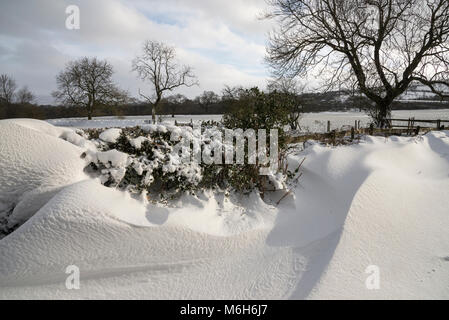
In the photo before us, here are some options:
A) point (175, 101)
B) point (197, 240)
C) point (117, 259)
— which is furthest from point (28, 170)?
point (175, 101)

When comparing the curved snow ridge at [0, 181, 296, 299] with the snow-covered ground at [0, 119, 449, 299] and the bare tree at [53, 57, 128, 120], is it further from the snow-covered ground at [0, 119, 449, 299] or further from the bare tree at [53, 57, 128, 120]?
the bare tree at [53, 57, 128, 120]

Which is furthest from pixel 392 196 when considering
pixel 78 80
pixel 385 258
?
pixel 78 80

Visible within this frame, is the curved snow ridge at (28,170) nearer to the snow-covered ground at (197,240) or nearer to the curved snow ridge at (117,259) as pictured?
the snow-covered ground at (197,240)

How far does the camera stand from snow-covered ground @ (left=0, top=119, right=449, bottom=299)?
8.41ft

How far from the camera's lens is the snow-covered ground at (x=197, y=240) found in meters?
2.56

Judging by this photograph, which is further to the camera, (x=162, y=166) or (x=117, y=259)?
(x=162, y=166)

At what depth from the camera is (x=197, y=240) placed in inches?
123

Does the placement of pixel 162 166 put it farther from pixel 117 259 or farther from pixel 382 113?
pixel 382 113

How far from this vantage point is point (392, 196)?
159 inches

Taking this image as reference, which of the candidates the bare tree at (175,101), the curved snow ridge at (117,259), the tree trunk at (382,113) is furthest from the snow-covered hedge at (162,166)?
the bare tree at (175,101)

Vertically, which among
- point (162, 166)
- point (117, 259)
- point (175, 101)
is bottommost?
point (117, 259)

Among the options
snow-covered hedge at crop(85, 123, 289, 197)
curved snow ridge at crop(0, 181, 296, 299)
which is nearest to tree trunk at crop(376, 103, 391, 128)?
snow-covered hedge at crop(85, 123, 289, 197)
